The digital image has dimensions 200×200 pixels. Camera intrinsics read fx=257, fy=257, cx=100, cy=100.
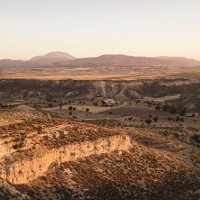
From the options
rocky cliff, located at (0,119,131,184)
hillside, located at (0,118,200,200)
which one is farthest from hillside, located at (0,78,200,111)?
rocky cliff, located at (0,119,131,184)

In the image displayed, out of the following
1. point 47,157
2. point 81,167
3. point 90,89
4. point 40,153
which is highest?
point 40,153

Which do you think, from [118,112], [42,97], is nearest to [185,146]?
[118,112]

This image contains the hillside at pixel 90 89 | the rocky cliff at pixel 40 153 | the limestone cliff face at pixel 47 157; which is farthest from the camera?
the hillside at pixel 90 89

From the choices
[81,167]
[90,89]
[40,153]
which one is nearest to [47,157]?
[40,153]

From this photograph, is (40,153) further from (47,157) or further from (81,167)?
(81,167)

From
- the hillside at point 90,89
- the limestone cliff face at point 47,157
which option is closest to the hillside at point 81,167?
the limestone cliff face at point 47,157

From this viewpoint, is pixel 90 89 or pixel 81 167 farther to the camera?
pixel 90 89

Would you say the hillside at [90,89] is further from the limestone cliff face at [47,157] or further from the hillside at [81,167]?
the limestone cliff face at [47,157]

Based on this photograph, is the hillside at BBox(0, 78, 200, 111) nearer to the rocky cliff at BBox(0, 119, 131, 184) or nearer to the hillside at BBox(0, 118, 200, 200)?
the hillside at BBox(0, 118, 200, 200)

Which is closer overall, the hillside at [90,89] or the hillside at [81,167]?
the hillside at [81,167]
